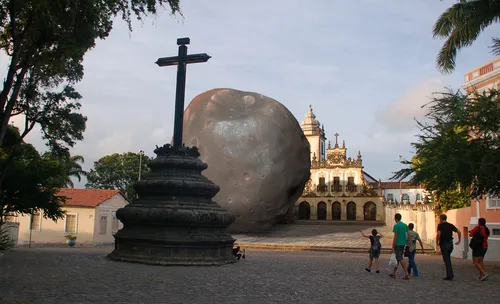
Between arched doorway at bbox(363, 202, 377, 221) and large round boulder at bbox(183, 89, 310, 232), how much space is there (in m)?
28.7

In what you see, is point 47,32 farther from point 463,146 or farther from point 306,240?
point 306,240

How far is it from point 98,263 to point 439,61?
468 inches

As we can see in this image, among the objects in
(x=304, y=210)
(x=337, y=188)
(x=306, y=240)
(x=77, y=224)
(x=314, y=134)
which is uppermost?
(x=314, y=134)

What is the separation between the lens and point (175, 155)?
11750 mm

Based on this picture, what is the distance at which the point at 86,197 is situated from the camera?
116 ft

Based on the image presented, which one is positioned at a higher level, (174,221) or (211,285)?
(174,221)

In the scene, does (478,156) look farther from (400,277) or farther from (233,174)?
(233,174)

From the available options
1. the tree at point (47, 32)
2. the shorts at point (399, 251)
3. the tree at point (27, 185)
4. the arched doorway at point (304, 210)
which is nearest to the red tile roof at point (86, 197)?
the tree at point (27, 185)

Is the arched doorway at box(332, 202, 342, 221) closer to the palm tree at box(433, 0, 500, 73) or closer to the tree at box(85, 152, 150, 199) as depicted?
the tree at box(85, 152, 150, 199)

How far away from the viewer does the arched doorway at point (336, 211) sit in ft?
183

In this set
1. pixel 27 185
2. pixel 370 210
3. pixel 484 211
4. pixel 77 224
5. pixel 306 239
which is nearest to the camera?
pixel 27 185

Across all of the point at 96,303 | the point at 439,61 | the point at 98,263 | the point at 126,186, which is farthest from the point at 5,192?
the point at 126,186

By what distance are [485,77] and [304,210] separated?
3917cm

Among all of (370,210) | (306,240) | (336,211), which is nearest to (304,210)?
(336,211)
